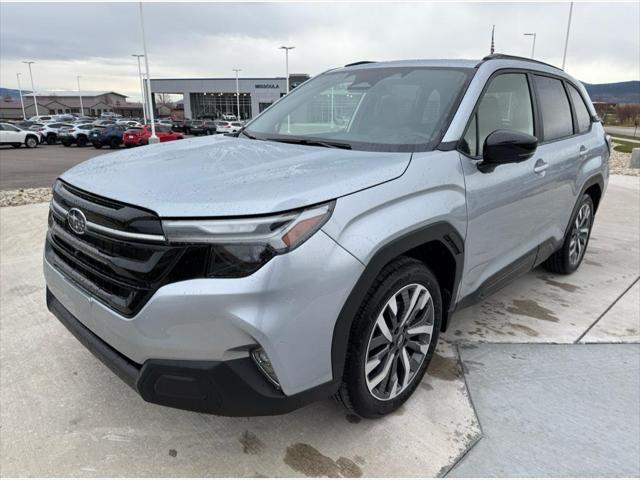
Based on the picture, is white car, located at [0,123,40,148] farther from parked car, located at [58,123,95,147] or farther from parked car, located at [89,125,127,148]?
parked car, located at [89,125,127,148]

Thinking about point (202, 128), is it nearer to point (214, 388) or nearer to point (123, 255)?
point (123, 255)

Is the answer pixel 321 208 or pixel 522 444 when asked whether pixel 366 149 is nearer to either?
pixel 321 208

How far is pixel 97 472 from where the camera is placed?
217 centimetres

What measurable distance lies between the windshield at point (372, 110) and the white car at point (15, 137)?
29989mm

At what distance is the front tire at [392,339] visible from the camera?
7.11 feet

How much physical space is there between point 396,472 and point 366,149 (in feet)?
5.11

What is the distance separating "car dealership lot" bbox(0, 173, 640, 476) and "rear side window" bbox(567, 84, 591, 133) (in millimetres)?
1723

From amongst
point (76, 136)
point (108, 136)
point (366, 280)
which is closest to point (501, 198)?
point (366, 280)

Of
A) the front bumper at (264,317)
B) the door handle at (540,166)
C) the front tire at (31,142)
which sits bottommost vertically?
the front tire at (31,142)

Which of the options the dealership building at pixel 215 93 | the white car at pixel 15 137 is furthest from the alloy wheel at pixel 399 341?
the dealership building at pixel 215 93

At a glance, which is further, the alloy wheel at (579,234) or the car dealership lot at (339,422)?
the alloy wheel at (579,234)

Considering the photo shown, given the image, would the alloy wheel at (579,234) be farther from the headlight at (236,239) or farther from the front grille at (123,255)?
the front grille at (123,255)

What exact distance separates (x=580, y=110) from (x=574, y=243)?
1189 mm

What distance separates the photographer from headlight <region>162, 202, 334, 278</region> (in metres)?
1.80
